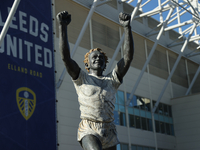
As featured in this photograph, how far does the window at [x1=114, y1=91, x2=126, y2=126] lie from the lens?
71.4ft

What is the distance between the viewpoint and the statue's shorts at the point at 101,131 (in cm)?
348

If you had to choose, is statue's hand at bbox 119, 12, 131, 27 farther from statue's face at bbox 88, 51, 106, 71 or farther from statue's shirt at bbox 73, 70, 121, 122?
statue's shirt at bbox 73, 70, 121, 122

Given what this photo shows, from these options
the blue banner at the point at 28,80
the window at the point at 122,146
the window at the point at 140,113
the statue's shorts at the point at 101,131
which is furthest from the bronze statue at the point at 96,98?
the window at the point at 140,113

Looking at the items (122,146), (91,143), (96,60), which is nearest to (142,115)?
(122,146)

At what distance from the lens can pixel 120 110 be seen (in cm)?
2205

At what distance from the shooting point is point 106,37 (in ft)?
74.1

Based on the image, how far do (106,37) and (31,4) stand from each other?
728cm

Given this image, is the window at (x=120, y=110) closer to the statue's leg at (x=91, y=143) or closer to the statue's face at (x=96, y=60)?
the statue's face at (x=96, y=60)

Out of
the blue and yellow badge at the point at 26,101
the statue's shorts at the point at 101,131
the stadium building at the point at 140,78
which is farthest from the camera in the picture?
the stadium building at the point at 140,78

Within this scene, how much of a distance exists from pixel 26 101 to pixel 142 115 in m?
11.1

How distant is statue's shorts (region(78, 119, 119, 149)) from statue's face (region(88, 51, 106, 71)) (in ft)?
2.07

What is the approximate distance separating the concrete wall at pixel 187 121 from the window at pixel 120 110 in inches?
254

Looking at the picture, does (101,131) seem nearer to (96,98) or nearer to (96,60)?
(96,98)

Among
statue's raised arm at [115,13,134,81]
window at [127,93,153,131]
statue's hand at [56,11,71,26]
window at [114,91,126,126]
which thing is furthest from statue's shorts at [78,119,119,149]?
window at [127,93,153,131]
